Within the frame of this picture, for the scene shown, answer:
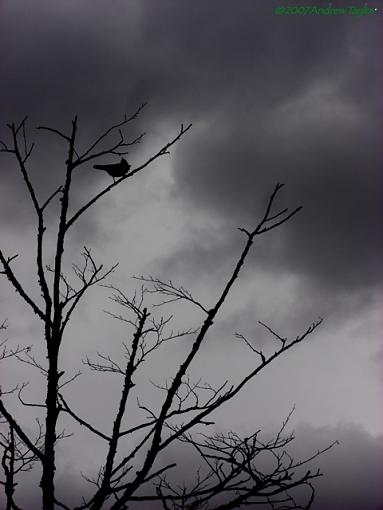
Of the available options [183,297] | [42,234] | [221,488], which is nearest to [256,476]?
[221,488]

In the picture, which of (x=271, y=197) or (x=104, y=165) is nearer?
(x=271, y=197)

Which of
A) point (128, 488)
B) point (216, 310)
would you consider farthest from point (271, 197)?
point (128, 488)

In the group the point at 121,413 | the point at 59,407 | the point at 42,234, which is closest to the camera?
the point at 42,234

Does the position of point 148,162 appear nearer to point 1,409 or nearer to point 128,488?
point 1,409

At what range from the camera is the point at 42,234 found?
3666mm

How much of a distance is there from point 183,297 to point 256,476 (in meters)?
1.70

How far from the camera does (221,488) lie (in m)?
3.78

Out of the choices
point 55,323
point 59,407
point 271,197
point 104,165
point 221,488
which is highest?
point 104,165

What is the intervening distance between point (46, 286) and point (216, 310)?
1.42 m

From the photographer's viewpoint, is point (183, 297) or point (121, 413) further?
point (121, 413)

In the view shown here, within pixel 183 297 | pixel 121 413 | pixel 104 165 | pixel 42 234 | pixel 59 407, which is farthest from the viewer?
pixel 104 165

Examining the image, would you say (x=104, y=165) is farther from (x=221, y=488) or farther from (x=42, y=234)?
(x=221, y=488)

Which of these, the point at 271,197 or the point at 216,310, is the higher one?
the point at 271,197

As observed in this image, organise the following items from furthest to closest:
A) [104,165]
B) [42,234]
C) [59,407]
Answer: [104,165] < [59,407] < [42,234]
